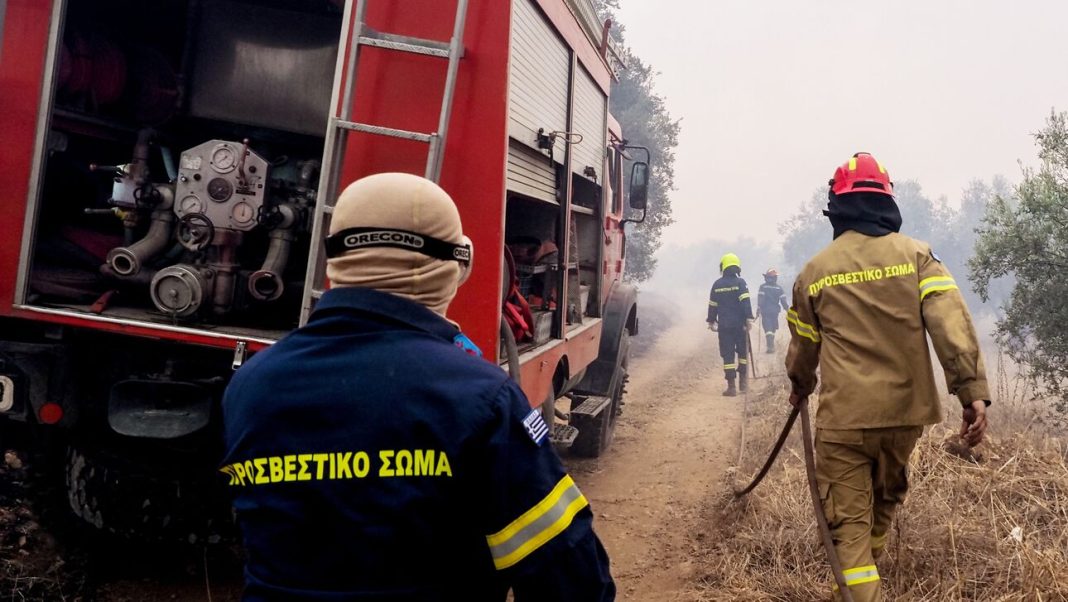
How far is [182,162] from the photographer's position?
333 centimetres

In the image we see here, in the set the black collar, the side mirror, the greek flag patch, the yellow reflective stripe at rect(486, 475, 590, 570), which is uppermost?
the side mirror

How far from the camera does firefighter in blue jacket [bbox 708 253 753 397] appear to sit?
1099 centimetres

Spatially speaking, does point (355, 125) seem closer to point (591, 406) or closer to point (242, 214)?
point (242, 214)

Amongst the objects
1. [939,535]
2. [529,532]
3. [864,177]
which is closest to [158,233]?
[529,532]

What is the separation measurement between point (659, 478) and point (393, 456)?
5.36 meters

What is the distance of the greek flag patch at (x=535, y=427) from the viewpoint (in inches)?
48.9

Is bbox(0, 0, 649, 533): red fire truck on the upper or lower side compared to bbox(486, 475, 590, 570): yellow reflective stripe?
upper

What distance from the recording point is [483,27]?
3121mm

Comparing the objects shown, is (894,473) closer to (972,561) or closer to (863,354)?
(863,354)

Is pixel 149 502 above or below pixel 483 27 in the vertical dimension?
below

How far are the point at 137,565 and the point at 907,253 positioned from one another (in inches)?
152

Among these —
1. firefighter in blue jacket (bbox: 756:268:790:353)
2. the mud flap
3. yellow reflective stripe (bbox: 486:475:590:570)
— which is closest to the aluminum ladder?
the mud flap

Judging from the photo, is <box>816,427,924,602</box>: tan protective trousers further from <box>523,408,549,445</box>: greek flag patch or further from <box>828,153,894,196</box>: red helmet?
<box>523,408,549,445</box>: greek flag patch

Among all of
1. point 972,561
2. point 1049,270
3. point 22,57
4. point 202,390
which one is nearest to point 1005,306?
point 1049,270
